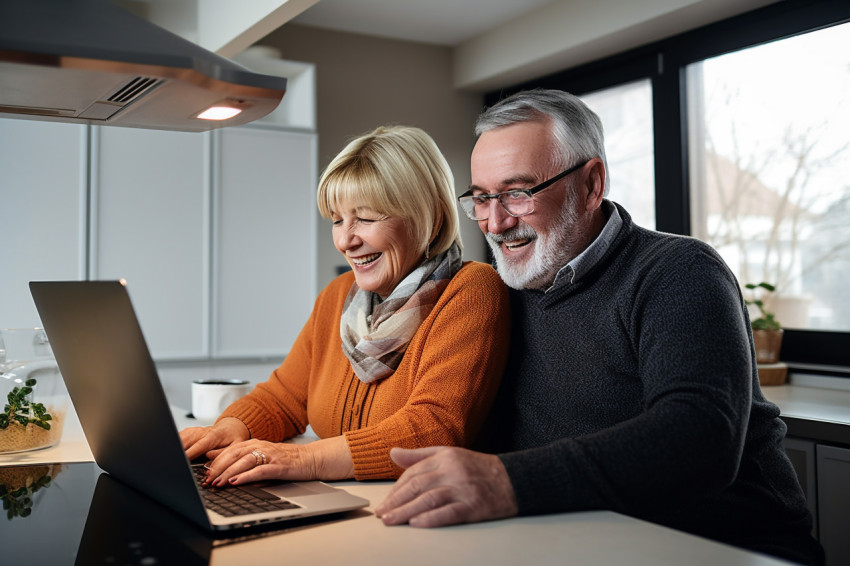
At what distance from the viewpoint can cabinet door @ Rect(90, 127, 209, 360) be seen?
10.5 feet

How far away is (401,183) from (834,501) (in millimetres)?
1449

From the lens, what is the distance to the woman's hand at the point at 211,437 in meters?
1.33

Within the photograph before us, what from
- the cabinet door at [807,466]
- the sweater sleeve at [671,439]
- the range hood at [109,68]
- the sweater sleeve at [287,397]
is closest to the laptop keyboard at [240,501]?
the sweater sleeve at [671,439]

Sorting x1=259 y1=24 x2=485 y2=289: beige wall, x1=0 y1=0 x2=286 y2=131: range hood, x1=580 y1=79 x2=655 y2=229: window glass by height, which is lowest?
x1=0 y1=0 x2=286 y2=131: range hood

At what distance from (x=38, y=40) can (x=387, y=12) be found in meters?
3.33

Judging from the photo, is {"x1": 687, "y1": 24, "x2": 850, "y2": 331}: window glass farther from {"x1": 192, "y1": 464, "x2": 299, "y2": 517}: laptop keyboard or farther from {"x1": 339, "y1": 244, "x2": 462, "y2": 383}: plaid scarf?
{"x1": 192, "y1": 464, "x2": 299, "y2": 517}: laptop keyboard

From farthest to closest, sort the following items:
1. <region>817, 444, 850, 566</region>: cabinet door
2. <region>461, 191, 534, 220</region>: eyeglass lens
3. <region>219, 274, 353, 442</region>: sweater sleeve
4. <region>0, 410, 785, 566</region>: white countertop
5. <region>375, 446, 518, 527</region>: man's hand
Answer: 1. <region>817, 444, 850, 566</region>: cabinet door
2. <region>219, 274, 353, 442</region>: sweater sleeve
3. <region>461, 191, 534, 220</region>: eyeglass lens
4. <region>375, 446, 518, 527</region>: man's hand
5. <region>0, 410, 785, 566</region>: white countertop

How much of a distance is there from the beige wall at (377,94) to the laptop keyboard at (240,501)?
3051mm

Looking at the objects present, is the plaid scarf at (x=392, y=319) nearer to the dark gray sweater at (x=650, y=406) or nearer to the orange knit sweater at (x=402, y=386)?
the orange knit sweater at (x=402, y=386)

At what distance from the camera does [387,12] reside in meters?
4.02

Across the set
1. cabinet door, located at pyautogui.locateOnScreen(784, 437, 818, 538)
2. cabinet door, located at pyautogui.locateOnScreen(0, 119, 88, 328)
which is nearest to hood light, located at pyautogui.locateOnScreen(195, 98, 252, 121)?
cabinet door, located at pyautogui.locateOnScreen(784, 437, 818, 538)

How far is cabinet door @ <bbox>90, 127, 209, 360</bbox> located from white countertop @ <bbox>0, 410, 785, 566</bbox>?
8.45ft

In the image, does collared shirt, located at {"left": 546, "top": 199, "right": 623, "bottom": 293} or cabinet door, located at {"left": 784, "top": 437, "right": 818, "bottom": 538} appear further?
cabinet door, located at {"left": 784, "top": 437, "right": 818, "bottom": 538}

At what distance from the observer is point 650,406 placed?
1.08 m
